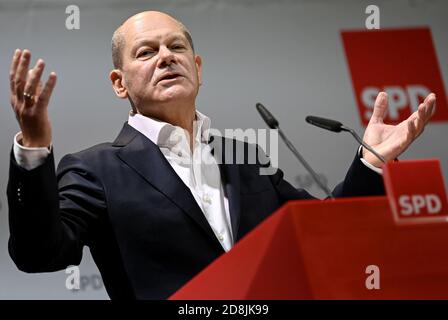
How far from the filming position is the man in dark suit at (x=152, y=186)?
5.54 ft

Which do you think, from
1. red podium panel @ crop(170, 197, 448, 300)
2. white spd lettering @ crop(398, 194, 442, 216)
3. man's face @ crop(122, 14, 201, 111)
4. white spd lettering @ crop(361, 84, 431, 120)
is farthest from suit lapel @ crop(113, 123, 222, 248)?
white spd lettering @ crop(361, 84, 431, 120)

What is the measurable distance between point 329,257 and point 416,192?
0.19m

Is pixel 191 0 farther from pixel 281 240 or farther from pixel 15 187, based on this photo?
pixel 281 240

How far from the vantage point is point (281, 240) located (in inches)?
51.4

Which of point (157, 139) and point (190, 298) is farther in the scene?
point (157, 139)

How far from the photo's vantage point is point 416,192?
1352 millimetres

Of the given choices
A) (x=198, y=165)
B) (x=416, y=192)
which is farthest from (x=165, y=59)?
(x=416, y=192)

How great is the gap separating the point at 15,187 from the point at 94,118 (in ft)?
4.85

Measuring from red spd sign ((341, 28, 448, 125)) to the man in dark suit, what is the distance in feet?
Result: 2.83

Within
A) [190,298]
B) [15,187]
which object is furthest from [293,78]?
[190,298]

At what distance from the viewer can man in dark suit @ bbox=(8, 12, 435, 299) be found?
1.69 meters

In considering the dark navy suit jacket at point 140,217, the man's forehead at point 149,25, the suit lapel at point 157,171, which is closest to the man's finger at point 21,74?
the dark navy suit jacket at point 140,217

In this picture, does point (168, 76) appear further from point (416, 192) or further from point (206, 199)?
point (416, 192)

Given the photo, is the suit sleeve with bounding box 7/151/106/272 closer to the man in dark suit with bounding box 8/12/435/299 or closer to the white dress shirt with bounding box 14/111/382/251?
the man in dark suit with bounding box 8/12/435/299
